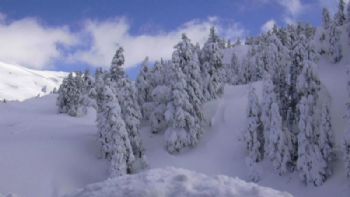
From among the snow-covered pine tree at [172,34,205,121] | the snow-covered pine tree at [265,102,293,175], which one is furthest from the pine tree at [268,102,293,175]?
the snow-covered pine tree at [172,34,205,121]

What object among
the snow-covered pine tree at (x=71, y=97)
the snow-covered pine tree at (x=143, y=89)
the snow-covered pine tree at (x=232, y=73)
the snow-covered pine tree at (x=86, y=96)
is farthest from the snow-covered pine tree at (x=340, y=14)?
the snow-covered pine tree at (x=71, y=97)

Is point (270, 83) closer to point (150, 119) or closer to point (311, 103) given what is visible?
point (311, 103)

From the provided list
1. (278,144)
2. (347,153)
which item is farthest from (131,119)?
(347,153)

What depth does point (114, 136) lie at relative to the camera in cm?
4506

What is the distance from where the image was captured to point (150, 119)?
54.2 m

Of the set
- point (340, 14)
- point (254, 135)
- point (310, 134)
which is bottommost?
point (254, 135)

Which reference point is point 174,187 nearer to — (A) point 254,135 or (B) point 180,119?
(A) point 254,135

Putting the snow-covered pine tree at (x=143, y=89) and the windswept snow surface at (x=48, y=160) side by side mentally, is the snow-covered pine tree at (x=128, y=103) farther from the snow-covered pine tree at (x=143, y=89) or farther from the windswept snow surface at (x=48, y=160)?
the snow-covered pine tree at (x=143, y=89)

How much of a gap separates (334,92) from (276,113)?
10.6 m

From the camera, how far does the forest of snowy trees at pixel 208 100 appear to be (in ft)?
131

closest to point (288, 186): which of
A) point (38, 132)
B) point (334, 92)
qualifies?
A: point (334, 92)

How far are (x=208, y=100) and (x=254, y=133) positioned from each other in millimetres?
13114

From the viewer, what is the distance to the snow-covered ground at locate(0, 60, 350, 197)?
42156mm

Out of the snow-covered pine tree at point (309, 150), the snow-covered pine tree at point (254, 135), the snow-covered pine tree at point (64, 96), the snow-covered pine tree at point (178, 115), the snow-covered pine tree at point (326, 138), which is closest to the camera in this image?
the snow-covered pine tree at point (309, 150)
